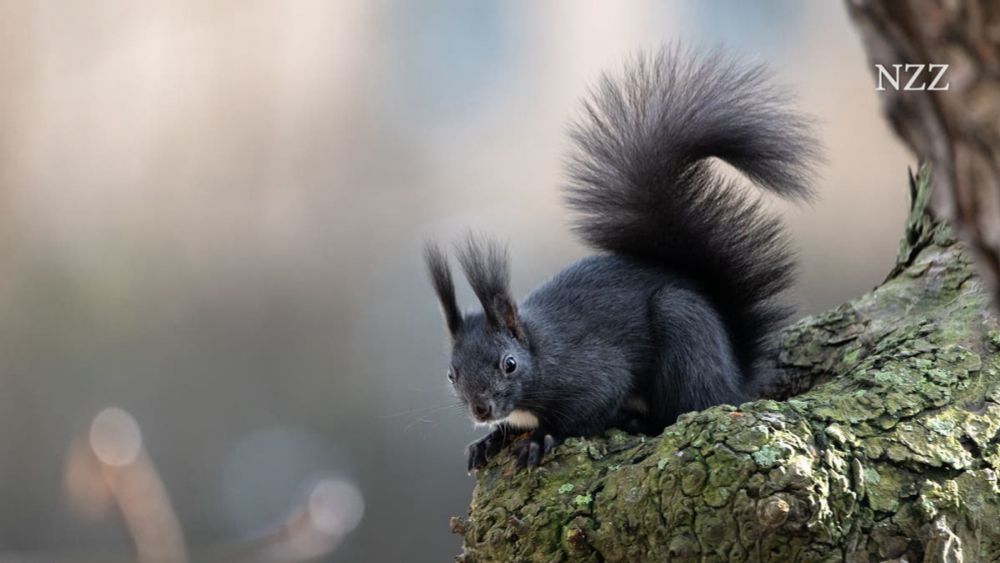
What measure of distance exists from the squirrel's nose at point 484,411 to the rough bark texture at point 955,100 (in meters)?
1.08

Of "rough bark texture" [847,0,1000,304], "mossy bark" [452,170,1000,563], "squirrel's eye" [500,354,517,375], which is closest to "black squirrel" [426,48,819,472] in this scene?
"squirrel's eye" [500,354,517,375]

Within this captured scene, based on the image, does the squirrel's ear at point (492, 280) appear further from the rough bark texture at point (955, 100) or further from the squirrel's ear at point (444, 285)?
the rough bark texture at point (955, 100)

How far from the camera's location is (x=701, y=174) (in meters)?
1.81

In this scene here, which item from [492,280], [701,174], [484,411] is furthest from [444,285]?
[701,174]

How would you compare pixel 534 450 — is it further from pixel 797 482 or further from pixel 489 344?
pixel 797 482

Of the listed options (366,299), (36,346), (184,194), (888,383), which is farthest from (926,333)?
(36,346)

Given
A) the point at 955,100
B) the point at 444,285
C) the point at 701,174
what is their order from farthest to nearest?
the point at 701,174 → the point at 444,285 → the point at 955,100

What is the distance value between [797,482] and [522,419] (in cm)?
60

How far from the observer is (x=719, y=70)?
1775 mm

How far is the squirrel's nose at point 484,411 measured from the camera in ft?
5.21

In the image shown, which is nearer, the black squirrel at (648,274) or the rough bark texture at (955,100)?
the rough bark texture at (955,100)

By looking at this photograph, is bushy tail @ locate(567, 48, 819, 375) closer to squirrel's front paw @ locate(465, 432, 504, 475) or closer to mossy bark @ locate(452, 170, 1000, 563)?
mossy bark @ locate(452, 170, 1000, 563)

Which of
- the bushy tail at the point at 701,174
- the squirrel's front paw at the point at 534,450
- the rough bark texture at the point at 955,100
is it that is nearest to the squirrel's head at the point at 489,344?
the squirrel's front paw at the point at 534,450

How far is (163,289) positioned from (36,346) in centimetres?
48
